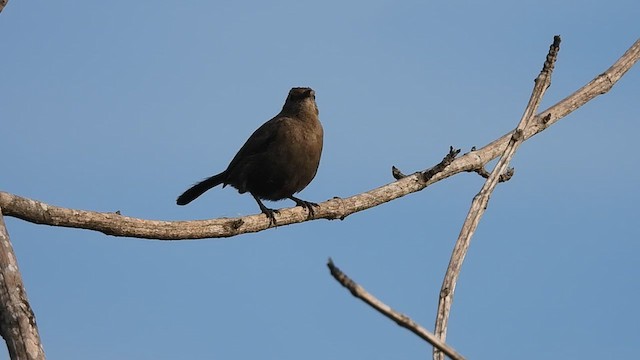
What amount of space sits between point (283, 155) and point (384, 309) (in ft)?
20.9

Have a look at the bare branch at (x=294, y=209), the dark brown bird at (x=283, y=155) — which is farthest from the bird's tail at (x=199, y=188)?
the bare branch at (x=294, y=209)

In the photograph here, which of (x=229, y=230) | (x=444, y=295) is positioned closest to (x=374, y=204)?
(x=229, y=230)

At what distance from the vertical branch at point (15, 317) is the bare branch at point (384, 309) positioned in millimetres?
2035

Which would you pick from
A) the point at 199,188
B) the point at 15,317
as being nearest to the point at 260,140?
the point at 199,188

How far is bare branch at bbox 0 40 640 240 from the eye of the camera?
5.79m

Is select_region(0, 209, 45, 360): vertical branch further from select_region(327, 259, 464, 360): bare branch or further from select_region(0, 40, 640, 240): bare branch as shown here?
select_region(327, 259, 464, 360): bare branch

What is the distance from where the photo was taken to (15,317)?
4258 millimetres

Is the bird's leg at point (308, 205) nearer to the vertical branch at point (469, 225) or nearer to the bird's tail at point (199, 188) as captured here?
the bird's tail at point (199, 188)

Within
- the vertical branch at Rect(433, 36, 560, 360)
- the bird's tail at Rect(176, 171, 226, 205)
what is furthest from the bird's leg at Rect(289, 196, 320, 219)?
the vertical branch at Rect(433, 36, 560, 360)

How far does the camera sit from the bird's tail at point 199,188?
964cm

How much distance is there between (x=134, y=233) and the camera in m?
5.95

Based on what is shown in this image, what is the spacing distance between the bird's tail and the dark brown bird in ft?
0.80

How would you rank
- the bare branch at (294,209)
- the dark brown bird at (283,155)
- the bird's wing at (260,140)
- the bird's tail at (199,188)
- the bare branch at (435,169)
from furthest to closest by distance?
the bird's tail at (199,188) < the bird's wing at (260,140) < the dark brown bird at (283,155) < the bare branch at (435,169) < the bare branch at (294,209)

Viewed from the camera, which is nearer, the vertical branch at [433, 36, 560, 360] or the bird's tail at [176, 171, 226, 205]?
the vertical branch at [433, 36, 560, 360]
